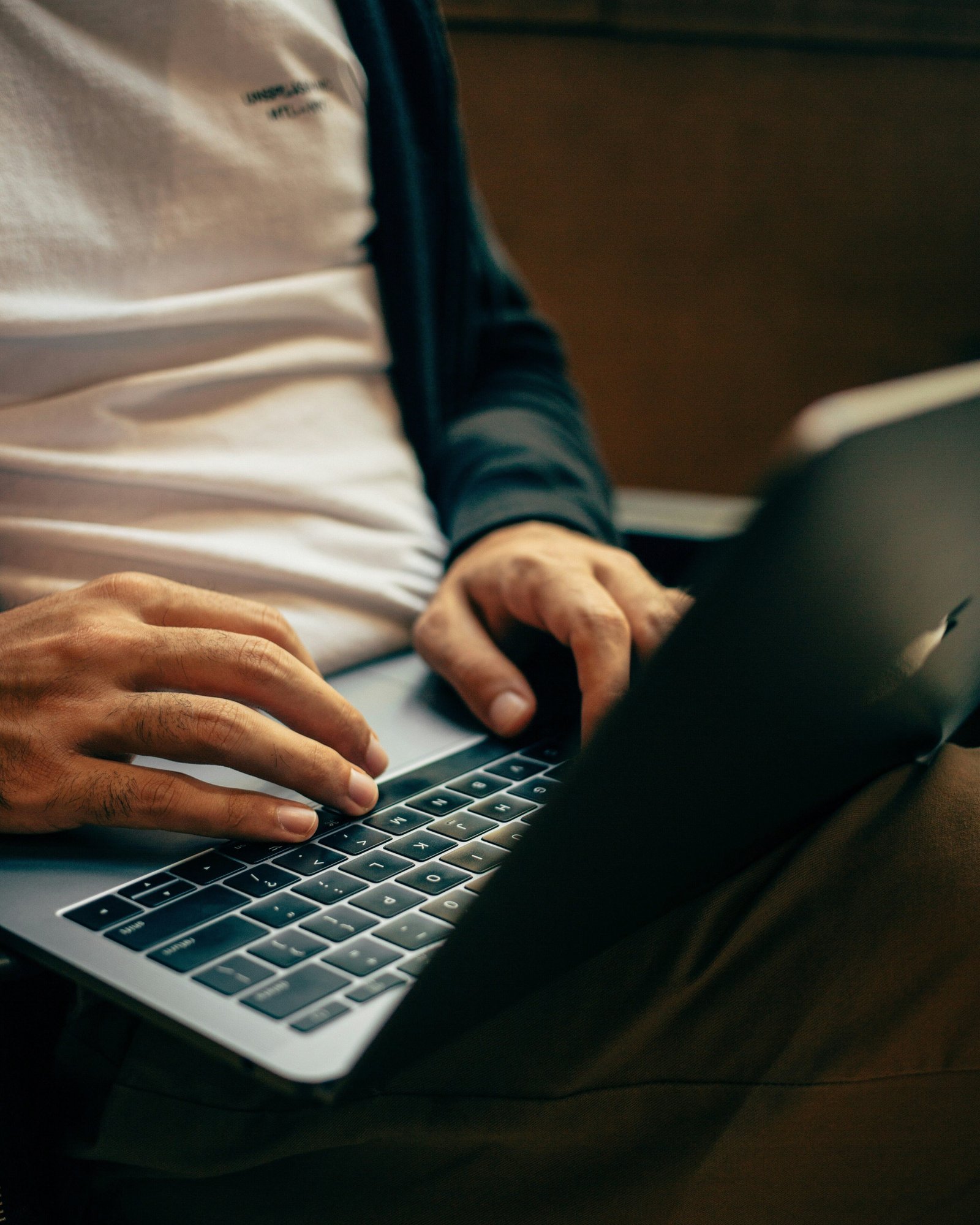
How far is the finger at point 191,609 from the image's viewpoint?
0.47 metres

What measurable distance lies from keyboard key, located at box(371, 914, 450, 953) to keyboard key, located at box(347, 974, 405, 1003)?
0.06ft

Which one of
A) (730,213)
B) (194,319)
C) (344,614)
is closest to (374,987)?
(344,614)

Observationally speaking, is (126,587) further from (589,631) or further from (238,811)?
(589,631)

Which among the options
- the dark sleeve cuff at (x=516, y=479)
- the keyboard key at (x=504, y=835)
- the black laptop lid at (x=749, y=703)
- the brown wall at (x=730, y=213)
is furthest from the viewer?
the brown wall at (x=730, y=213)

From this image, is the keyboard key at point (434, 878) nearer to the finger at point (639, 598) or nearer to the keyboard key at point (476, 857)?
the keyboard key at point (476, 857)

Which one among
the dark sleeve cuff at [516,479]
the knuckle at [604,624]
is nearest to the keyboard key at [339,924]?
the knuckle at [604,624]

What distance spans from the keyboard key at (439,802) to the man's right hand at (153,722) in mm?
28

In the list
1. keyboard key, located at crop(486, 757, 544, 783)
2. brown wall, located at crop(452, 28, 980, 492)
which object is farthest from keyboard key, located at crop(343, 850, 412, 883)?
brown wall, located at crop(452, 28, 980, 492)

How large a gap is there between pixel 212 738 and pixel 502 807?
15 cm

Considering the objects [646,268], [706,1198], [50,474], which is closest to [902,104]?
[646,268]

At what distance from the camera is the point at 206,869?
0.41 meters

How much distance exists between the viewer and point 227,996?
33 cm

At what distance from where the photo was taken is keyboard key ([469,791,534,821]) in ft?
1.54

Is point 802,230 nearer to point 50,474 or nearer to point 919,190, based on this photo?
point 919,190
